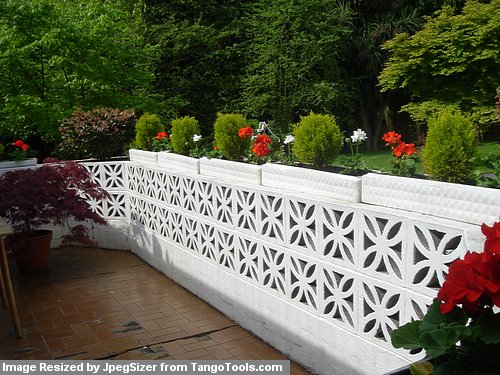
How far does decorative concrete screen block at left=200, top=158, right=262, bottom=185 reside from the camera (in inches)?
168

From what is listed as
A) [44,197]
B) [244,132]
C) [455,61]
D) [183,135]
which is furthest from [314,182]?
[455,61]

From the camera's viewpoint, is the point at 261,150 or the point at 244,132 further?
the point at 244,132

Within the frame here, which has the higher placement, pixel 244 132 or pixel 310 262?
pixel 244 132

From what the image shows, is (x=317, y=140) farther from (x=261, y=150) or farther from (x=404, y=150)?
(x=404, y=150)

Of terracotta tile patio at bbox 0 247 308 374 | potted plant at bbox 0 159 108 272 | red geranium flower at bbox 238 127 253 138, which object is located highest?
red geranium flower at bbox 238 127 253 138

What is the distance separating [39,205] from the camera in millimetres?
6020

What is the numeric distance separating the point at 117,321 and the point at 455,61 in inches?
497

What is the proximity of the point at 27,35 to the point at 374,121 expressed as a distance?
42.8 feet

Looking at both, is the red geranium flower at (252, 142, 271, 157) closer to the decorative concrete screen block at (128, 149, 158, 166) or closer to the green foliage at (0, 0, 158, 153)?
the decorative concrete screen block at (128, 149, 158, 166)

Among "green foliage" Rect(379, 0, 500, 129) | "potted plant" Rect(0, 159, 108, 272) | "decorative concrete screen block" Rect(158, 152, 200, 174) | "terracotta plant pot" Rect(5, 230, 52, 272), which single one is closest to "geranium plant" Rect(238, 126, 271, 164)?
"decorative concrete screen block" Rect(158, 152, 200, 174)

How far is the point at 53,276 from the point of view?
6176 mm

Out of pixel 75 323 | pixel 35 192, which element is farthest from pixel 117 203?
pixel 75 323

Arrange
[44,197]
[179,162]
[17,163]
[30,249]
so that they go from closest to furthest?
[179,162], [44,197], [30,249], [17,163]

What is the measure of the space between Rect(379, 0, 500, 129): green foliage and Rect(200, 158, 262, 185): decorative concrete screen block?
10977mm
